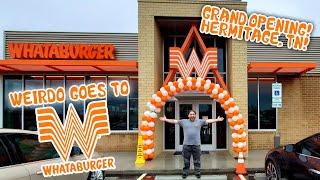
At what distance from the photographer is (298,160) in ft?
25.0

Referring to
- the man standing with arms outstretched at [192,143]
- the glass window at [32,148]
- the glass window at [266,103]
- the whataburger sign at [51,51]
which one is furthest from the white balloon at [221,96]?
the glass window at [32,148]

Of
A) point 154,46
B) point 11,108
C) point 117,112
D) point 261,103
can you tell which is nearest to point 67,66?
point 117,112

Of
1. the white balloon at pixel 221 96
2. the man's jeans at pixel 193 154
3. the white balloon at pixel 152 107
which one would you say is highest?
the white balloon at pixel 221 96

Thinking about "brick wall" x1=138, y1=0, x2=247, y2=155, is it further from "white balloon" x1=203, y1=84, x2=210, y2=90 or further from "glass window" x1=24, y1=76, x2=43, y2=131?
"glass window" x1=24, y1=76, x2=43, y2=131

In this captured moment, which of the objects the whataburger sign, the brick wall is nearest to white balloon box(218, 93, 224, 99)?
the brick wall

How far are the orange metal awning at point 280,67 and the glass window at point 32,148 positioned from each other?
36.3 feet

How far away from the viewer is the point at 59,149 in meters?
6.52

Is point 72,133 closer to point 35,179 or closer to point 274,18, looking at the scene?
point 35,179

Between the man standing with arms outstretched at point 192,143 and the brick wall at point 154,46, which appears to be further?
the brick wall at point 154,46

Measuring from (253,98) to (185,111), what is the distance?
3.21 metres

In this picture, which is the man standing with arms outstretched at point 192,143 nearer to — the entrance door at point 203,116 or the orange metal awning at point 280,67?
the orange metal awning at point 280,67

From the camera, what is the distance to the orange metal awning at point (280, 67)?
1570cm

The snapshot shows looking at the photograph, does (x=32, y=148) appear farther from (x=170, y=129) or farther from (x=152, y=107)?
(x=170, y=129)

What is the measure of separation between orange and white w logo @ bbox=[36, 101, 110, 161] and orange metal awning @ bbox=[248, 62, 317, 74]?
986 cm
